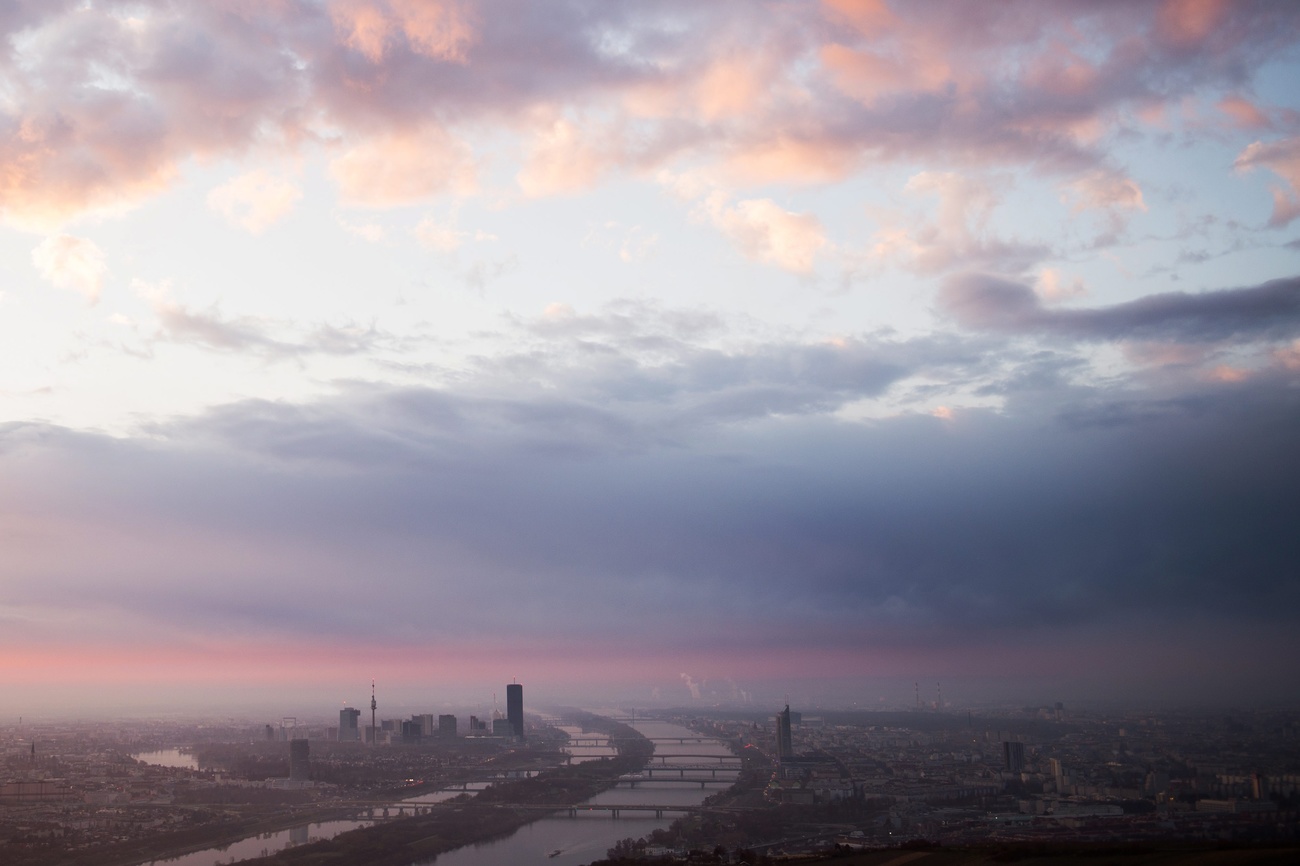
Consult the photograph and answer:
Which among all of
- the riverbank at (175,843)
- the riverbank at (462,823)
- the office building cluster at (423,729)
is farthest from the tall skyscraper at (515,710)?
the riverbank at (175,843)

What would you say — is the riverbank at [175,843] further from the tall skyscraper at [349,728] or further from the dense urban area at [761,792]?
the tall skyscraper at [349,728]

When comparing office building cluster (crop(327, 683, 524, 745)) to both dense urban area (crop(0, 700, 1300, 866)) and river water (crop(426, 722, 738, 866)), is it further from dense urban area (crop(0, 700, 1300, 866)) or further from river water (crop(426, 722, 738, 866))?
river water (crop(426, 722, 738, 866))

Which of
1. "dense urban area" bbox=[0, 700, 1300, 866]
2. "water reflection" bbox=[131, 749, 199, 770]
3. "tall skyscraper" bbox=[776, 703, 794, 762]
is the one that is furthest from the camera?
"tall skyscraper" bbox=[776, 703, 794, 762]

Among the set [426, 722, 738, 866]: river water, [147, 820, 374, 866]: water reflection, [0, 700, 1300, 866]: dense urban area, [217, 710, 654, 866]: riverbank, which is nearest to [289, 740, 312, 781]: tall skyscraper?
[0, 700, 1300, 866]: dense urban area

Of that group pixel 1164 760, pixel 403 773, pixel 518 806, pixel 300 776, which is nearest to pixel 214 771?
pixel 300 776

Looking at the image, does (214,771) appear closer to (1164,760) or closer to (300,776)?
(300,776)

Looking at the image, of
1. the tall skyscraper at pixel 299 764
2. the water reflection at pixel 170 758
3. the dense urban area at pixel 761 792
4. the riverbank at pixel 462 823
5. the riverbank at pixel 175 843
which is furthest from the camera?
the water reflection at pixel 170 758
